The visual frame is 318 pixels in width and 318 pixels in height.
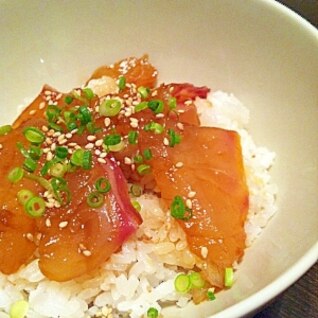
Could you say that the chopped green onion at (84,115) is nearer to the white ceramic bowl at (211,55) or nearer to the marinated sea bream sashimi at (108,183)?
the marinated sea bream sashimi at (108,183)

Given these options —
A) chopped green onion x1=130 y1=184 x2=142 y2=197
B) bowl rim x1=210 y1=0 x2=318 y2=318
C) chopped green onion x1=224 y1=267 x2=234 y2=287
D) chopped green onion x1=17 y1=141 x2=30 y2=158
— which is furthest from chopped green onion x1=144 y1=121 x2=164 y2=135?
bowl rim x1=210 y1=0 x2=318 y2=318

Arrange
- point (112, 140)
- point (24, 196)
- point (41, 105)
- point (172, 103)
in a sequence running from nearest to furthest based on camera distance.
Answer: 1. point (24, 196)
2. point (112, 140)
3. point (172, 103)
4. point (41, 105)

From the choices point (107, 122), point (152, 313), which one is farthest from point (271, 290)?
point (107, 122)

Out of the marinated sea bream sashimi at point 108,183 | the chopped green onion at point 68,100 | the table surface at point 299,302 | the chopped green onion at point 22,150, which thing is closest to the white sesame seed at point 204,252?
the marinated sea bream sashimi at point 108,183

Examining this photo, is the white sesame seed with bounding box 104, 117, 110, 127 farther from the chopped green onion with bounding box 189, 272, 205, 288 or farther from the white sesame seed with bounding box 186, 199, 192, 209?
the chopped green onion with bounding box 189, 272, 205, 288

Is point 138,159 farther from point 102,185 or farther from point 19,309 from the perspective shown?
point 19,309

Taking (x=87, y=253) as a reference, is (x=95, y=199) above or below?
above

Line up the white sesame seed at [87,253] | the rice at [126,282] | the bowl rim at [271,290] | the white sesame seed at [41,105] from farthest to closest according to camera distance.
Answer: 1. the white sesame seed at [41,105]
2. the rice at [126,282]
3. the white sesame seed at [87,253]
4. the bowl rim at [271,290]
